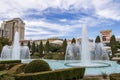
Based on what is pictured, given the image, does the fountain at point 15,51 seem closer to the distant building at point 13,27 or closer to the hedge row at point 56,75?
the hedge row at point 56,75

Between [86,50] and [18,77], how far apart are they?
1274 centimetres

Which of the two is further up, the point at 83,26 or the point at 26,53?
the point at 83,26

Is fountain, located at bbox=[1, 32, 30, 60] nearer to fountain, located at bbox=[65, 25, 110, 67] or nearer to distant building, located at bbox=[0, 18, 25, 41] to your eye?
fountain, located at bbox=[65, 25, 110, 67]

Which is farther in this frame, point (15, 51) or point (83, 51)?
point (15, 51)

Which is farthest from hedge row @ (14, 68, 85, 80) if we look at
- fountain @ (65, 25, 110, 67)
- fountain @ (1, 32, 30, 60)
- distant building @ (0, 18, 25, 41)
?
distant building @ (0, 18, 25, 41)

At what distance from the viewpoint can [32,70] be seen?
36.1 ft

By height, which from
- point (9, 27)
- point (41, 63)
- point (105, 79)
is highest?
point (9, 27)

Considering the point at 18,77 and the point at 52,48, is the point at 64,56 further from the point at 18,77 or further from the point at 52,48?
the point at 18,77

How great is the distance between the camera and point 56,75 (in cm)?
1038

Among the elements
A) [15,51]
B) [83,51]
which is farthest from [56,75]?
[15,51]

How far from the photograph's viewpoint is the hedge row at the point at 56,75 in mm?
9305

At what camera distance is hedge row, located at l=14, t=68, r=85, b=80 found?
9.31 m

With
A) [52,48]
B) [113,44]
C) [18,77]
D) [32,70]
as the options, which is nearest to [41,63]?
[32,70]

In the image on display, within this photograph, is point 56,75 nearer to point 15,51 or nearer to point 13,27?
point 15,51
